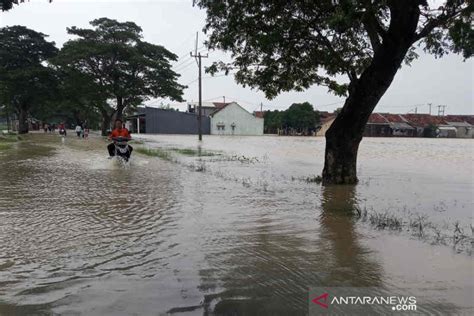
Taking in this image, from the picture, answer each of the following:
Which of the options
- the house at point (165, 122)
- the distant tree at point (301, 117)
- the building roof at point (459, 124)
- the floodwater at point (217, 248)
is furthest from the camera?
the building roof at point (459, 124)

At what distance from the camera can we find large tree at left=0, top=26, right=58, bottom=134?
38688 millimetres

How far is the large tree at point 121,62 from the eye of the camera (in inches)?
1544

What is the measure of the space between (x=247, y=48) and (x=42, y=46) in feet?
123

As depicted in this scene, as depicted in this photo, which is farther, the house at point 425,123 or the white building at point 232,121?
the house at point 425,123

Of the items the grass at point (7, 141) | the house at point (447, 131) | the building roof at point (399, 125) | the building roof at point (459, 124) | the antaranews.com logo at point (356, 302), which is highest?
the building roof at point (459, 124)

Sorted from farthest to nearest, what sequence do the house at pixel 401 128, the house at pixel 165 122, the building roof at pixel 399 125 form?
the house at pixel 401 128
the building roof at pixel 399 125
the house at pixel 165 122

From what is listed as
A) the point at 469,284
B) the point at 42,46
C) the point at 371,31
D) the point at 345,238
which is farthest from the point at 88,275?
the point at 42,46

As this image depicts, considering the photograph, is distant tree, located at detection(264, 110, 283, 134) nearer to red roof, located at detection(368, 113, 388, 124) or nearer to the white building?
the white building

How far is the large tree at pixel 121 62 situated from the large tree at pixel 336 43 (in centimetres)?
2877

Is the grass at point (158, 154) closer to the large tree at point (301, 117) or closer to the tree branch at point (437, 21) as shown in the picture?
the tree branch at point (437, 21)

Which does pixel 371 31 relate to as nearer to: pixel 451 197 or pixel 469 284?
pixel 451 197

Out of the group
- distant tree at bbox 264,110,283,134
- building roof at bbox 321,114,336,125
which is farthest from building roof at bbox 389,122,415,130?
distant tree at bbox 264,110,283,134

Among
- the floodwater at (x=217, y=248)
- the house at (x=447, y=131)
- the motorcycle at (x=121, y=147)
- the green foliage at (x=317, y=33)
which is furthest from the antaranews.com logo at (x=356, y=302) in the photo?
the house at (x=447, y=131)

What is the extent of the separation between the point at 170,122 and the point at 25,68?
31601 millimetres
